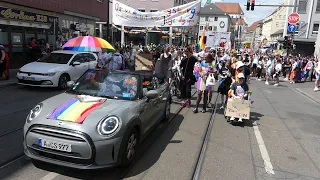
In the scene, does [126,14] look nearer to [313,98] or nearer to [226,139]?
[226,139]

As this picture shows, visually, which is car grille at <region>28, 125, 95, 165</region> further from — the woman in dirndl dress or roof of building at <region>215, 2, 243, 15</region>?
roof of building at <region>215, 2, 243, 15</region>

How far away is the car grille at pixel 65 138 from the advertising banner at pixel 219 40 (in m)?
20.3

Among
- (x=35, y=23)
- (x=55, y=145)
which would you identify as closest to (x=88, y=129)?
(x=55, y=145)

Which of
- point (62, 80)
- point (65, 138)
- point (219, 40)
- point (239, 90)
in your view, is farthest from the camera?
point (219, 40)

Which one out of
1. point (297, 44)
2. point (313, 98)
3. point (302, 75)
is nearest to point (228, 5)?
point (297, 44)

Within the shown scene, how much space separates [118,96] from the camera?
4758mm

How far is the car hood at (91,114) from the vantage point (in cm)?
367

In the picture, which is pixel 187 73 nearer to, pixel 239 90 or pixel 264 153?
pixel 239 90

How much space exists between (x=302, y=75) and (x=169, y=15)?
551 inches

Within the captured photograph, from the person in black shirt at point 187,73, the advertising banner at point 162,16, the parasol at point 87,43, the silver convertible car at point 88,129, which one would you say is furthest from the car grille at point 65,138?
the advertising banner at point 162,16

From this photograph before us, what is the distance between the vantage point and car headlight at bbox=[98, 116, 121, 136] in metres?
3.74

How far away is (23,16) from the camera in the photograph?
15.0 meters

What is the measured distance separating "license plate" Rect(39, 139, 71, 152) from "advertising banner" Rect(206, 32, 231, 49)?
20.4m

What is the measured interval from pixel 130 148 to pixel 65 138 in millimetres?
1039
